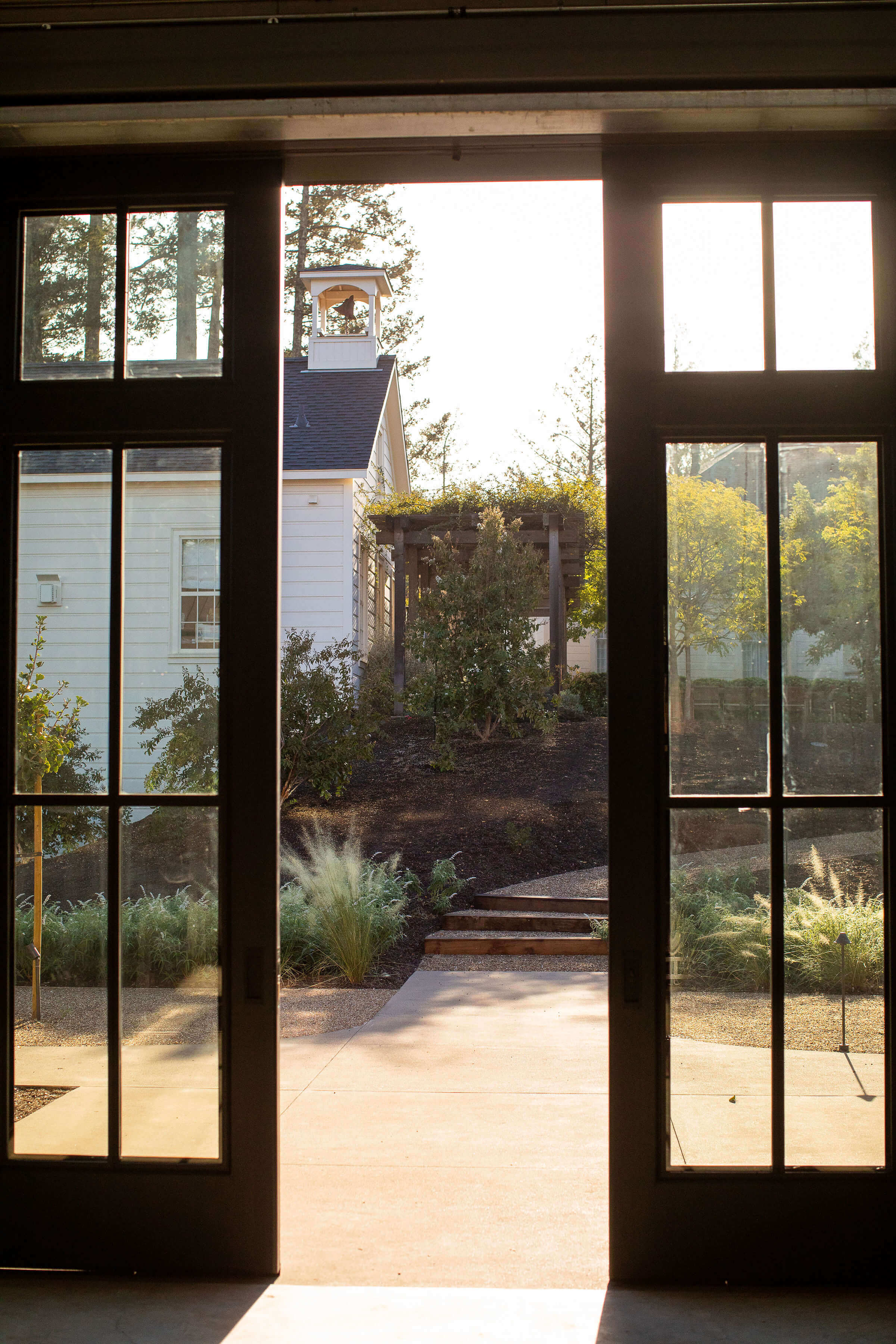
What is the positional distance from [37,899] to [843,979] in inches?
84.9

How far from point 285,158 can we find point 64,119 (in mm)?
579

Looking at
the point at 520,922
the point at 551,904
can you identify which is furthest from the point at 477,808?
the point at 520,922

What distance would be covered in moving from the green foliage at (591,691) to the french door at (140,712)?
11116 millimetres

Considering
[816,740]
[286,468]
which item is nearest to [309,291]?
[286,468]

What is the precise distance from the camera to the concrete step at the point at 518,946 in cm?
744

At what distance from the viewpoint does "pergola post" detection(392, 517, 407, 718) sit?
13.0m

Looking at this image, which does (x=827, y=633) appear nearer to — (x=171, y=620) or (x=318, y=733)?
(x=171, y=620)

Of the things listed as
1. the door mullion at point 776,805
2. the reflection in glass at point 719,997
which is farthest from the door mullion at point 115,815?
the door mullion at point 776,805

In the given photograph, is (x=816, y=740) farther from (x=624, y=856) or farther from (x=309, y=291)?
(x=309, y=291)

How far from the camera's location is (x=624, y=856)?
2758 millimetres

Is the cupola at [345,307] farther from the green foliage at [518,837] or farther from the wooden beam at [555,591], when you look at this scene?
the green foliage at [518,837]

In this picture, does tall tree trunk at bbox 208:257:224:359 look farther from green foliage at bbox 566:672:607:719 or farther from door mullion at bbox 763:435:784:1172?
green foliage at bbox 566:672:607:719

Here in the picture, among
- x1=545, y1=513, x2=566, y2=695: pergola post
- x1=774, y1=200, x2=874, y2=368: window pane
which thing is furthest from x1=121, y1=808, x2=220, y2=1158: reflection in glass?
x1=545, y1=513, x2=566, y2=695: pergola post

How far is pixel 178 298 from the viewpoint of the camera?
9.48ft
